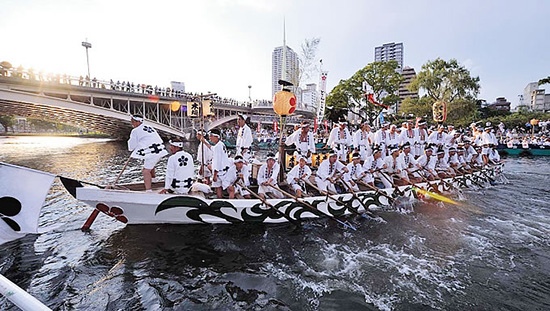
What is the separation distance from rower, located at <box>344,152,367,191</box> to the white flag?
8.36 m

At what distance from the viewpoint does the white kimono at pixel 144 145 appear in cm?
Result: 689

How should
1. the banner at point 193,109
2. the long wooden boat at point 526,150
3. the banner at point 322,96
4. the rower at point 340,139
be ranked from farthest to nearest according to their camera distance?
the long wooden boat at point 526,150 < the banner at point 322,96 < the rower at point 340,139 < the banner at point 193,109

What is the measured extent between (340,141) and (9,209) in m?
10.6

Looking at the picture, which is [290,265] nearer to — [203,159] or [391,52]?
[203,159]

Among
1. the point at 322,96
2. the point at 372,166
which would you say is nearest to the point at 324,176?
the point at 372,166

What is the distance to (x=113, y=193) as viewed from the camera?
6.05 meters

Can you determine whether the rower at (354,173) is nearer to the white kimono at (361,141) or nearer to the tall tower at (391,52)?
the white kimono at (361,141)

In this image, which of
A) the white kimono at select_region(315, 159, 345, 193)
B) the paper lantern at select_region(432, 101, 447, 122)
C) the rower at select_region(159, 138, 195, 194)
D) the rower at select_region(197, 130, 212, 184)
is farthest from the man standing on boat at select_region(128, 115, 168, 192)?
the paper lantern at select_region(432, 101, 447, 122)

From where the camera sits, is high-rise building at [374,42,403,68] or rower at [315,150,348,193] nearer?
rower at [315,150,348,193]

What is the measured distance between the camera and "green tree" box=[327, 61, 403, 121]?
34000mm

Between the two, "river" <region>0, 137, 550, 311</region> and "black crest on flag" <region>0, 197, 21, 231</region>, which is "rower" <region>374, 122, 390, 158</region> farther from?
"black crest on flag" <region>0, 197, 21, 231</region>

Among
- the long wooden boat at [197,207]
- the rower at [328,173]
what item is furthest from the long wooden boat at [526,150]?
the rower at [328,173]

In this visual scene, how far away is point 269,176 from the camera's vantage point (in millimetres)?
7977

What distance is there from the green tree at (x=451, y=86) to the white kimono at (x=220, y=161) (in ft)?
117
